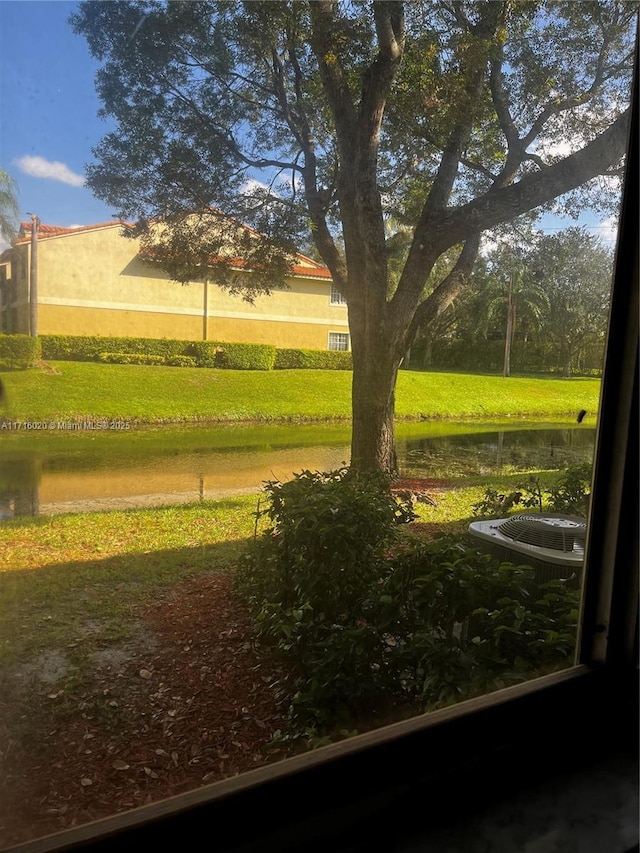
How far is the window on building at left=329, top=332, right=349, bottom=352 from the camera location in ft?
4.96

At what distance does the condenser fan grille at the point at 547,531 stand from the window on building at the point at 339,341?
2.13 feet

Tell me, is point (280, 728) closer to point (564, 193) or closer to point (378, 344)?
point (378, 344)

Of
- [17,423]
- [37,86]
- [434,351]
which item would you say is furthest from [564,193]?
[17,423]

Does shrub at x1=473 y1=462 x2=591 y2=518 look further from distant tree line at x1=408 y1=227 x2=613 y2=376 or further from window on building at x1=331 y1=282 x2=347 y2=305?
window on building at x1=331 y1=282 x2=347 y2=305

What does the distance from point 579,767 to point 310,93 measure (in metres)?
1.42

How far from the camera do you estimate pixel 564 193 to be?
60.8 inches

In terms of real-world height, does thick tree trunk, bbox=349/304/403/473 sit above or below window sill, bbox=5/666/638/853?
above

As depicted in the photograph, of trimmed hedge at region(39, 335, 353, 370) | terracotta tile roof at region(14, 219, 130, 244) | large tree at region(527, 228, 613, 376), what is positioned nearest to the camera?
terracotta tile roof at region(14, 219, 130, 244)

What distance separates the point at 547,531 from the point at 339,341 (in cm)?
73

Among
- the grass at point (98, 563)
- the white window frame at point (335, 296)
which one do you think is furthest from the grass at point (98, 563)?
the white window frame at point (335, 296)

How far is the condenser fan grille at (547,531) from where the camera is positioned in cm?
147

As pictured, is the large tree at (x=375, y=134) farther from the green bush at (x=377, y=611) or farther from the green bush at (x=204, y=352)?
the green bush at (x=377, y=611)

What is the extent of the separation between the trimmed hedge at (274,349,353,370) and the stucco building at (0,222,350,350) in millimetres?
19

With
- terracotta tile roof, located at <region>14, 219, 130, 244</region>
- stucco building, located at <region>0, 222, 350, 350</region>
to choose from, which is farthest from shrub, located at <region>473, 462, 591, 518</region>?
terracotta tile roof, located at <region>14, 219, 130, 244</region>
